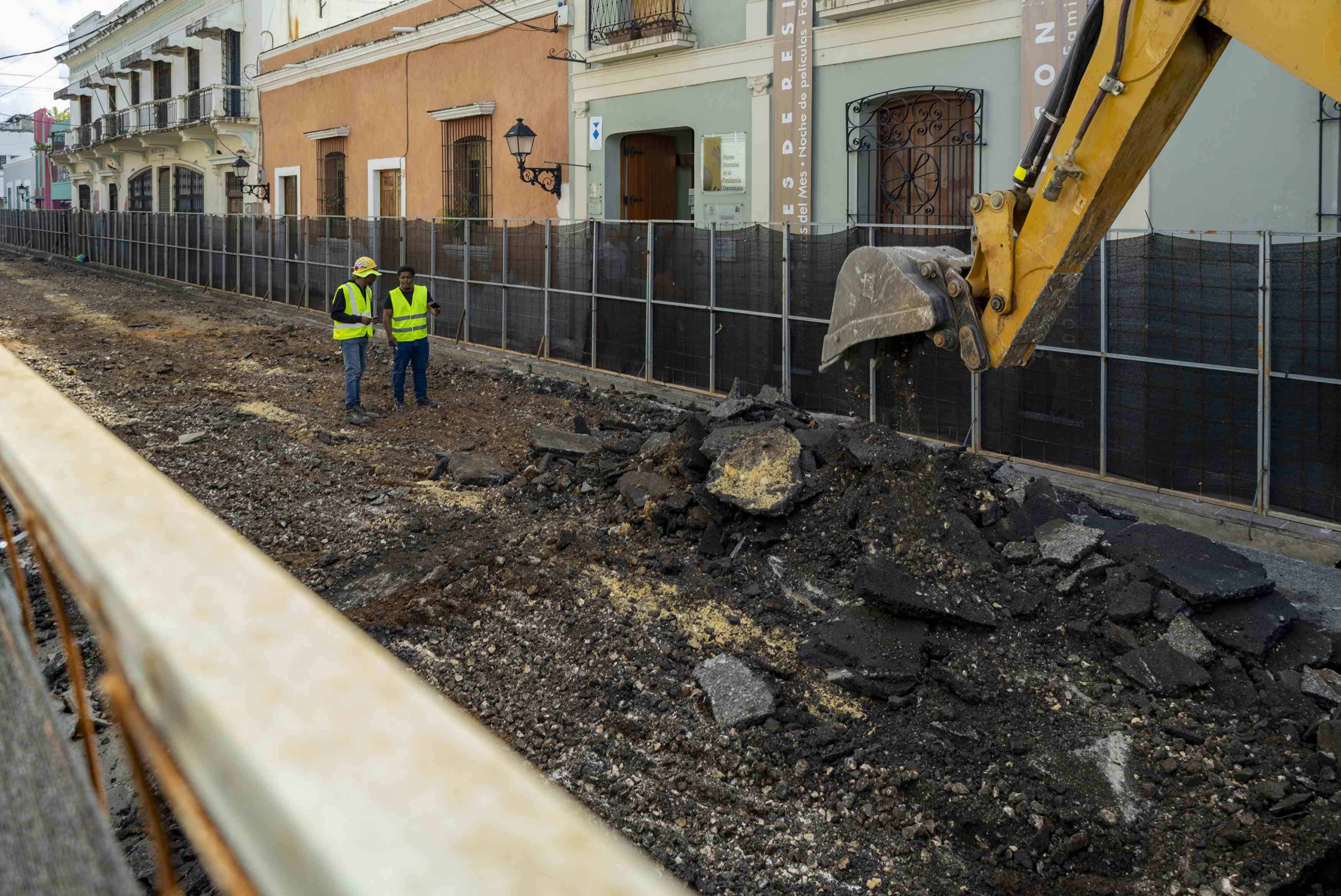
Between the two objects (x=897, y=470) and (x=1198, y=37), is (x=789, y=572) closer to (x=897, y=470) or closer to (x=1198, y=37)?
(x=897, y=470)

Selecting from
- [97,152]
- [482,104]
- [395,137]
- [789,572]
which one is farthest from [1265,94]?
[97,152]

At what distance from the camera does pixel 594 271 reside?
667 inches

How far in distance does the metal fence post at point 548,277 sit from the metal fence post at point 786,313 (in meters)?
5.20

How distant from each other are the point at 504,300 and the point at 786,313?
6967mm

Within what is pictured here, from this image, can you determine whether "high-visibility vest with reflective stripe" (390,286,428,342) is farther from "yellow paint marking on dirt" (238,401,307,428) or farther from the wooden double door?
the wooden double door

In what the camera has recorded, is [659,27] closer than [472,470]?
No

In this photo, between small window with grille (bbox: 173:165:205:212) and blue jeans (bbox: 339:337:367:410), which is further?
small window with grille (bbox: 173:165:205:212)

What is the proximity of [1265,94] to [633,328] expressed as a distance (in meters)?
8.40

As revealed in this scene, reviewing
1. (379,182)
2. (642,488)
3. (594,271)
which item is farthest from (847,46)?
(379,182)

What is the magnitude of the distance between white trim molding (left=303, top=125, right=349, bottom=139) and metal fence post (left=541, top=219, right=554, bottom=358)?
1210cm

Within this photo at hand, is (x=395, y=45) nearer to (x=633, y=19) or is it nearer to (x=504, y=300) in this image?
(x=633, y=19)

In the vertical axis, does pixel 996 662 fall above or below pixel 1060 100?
below

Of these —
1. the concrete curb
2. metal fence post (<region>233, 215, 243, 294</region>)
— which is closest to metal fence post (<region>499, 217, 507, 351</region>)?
the concrete curb

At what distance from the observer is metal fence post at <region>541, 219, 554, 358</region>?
1784 cm
